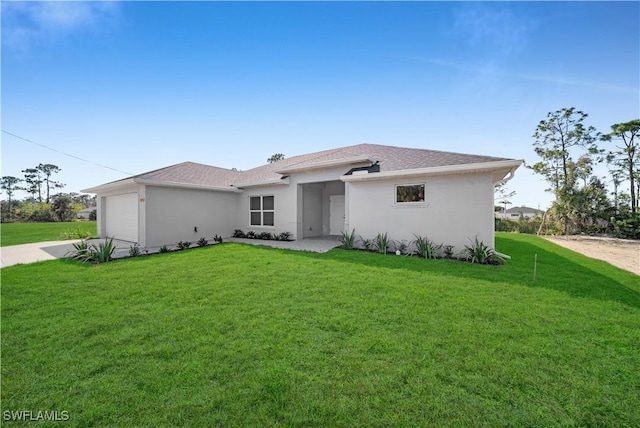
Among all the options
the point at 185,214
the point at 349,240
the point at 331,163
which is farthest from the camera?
the point at 185,214

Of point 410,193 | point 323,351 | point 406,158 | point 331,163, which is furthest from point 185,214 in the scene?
point 323,351

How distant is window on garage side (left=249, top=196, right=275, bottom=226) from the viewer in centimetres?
1440

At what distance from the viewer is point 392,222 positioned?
10492mm

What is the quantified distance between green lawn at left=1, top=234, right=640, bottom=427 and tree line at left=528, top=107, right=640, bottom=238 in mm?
17311

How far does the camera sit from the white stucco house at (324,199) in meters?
9.13

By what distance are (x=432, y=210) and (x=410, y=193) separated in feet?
3.55

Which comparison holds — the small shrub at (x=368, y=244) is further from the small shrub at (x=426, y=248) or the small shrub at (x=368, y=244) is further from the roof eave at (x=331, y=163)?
the roof eave at (x=331, y=163)

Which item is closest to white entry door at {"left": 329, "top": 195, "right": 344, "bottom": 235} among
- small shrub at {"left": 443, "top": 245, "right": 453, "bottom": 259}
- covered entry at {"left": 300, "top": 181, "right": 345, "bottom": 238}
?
covered entry at {"left": 300, "top": 181, "right": 345, "bottom": 238}

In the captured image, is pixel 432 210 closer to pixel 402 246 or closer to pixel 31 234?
pixel 402 246

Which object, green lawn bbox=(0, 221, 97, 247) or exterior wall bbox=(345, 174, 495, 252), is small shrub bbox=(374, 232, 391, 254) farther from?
green lawn bbox=(0, 221, 97, 247)

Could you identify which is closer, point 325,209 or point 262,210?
point 262,210

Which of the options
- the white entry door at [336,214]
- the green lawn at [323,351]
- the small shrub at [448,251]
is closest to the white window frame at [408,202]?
the small shrub at [448,251]

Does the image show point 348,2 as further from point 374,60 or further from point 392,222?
point 392,222

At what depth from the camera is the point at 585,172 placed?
20906 millimetres
